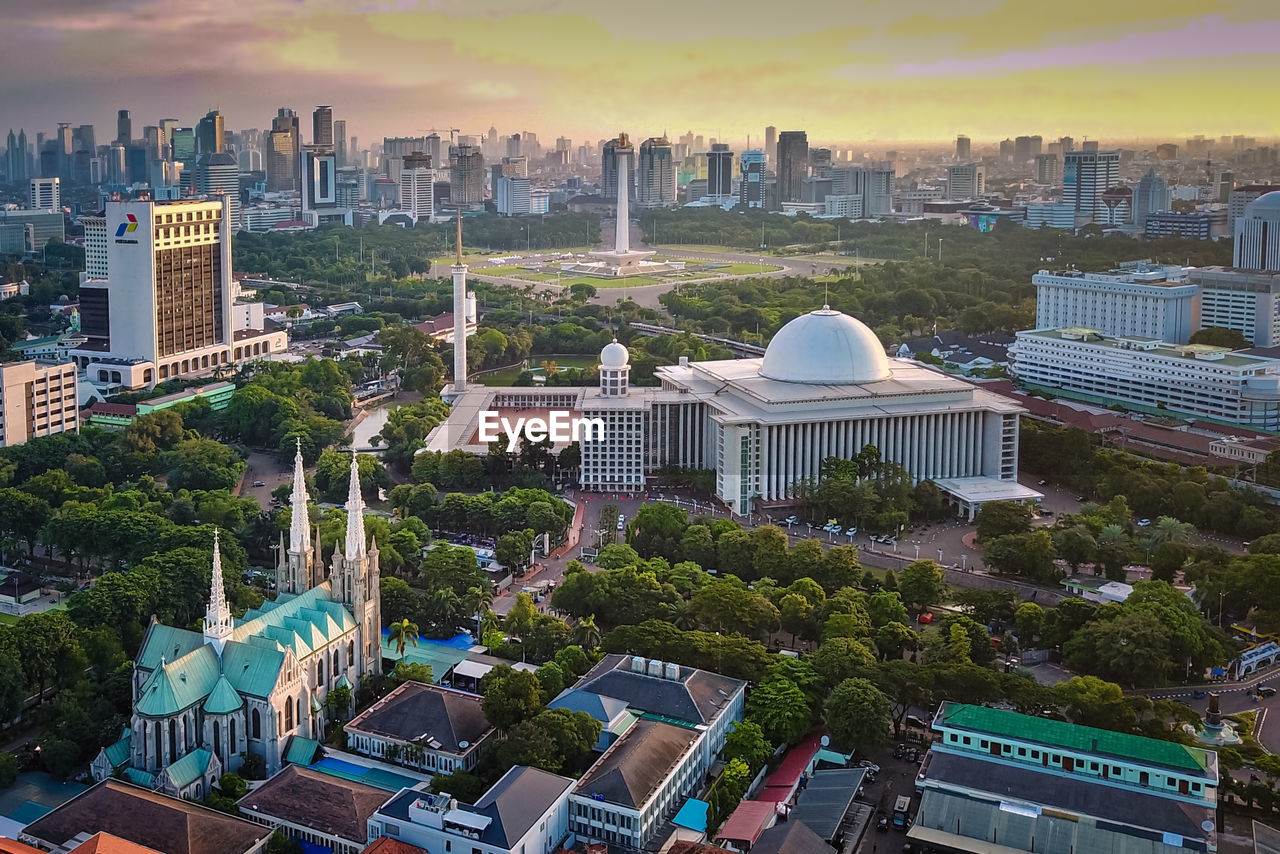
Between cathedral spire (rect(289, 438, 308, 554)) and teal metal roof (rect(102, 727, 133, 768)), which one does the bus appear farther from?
teal metal roof (rect(102, 727, 133, 768))

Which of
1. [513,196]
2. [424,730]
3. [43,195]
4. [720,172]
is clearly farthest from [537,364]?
[720,172]

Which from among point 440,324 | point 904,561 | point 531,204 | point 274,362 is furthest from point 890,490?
point 531,204

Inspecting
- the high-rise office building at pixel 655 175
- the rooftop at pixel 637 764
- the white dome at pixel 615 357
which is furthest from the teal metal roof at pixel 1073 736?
the high-rise office building at pixel 655 175

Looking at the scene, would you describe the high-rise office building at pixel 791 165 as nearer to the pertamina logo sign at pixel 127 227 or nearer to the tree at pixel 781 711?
the pertamina logo sign at pixel 127 227

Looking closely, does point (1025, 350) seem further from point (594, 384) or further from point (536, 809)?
point (536, 809)

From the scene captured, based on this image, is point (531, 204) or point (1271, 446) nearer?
point (1271, 446)

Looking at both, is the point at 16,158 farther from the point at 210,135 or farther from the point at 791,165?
the point at 791,165
